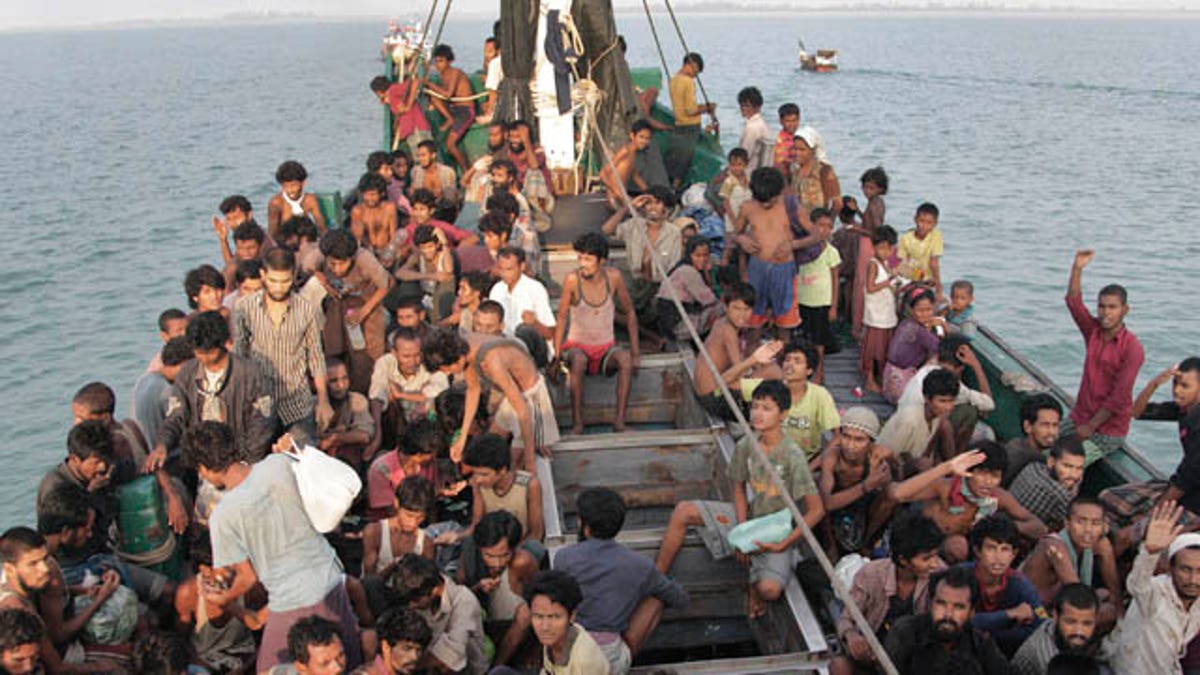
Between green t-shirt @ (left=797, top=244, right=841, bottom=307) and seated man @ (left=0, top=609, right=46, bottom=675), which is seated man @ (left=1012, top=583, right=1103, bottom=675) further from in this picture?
green t-shirt @ (left=797, top=244, right=841, bottom=307)

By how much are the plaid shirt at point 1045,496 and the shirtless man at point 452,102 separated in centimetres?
859

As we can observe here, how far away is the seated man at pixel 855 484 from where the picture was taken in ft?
17.7

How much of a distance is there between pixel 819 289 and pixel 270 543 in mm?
5092

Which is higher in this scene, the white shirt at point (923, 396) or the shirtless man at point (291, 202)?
the shirtless man at point (291, 202)

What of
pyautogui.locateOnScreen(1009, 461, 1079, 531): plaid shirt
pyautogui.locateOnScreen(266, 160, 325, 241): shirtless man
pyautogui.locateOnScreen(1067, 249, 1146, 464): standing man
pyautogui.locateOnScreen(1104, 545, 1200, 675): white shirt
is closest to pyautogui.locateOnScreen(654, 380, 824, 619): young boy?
pyautogui.locateOnScreen(1009, 461, 1079, 531): plaid shirt

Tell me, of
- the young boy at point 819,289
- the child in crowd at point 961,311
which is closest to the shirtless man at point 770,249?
the young boy at point 819,289

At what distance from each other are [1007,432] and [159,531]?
5.64m

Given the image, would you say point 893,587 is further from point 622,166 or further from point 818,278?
point 622,166

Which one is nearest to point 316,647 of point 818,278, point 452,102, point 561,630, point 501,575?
point 561,630

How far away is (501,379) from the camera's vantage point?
18.5 feet

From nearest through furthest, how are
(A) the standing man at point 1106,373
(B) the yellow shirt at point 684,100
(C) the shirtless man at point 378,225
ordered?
(A) the standing man at point 1106,373
(C) the shirtless man at point 378,225
(B) the yellow shirt at point 684,100

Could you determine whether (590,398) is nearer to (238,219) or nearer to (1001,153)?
(238,219)

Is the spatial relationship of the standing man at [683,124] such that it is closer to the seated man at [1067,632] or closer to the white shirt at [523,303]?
the white shirt at [523,303]

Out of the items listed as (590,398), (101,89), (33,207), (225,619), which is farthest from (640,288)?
(101,89)
